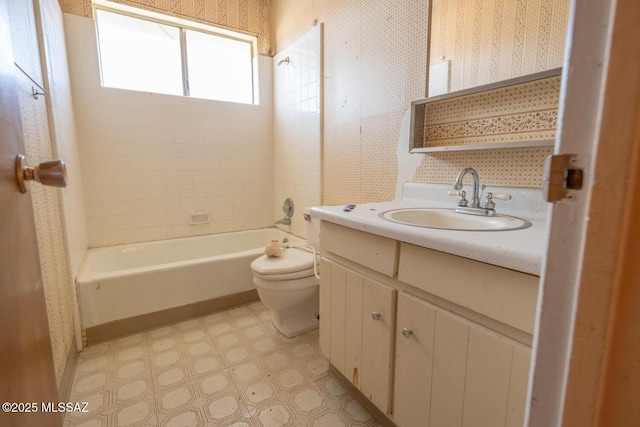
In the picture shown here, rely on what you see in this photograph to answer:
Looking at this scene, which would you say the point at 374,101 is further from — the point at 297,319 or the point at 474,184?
the point at 297,319

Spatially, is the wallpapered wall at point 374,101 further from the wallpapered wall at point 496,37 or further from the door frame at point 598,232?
the door frame at point 598,232

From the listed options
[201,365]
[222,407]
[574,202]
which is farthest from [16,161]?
[201,365]

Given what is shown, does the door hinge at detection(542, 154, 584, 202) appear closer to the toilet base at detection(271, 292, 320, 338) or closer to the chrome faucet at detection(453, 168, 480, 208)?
the chrome faucet at detection(453, 168, 480, 208)

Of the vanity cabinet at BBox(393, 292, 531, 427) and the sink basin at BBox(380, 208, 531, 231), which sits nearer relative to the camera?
the vanity cabinet at BBox(393, 292, 531, 427)

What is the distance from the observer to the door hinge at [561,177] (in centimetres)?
29

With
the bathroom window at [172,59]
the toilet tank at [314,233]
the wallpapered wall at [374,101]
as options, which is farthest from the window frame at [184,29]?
the toilet tank at [314,233]

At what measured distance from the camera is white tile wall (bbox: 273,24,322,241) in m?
2.20

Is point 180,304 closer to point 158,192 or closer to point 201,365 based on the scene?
point 201,365

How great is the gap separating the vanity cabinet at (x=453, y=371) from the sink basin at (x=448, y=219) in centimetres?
34

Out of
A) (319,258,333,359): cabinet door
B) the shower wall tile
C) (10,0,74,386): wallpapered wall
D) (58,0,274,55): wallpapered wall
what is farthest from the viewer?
(58,0,274,55): wallpapered wall


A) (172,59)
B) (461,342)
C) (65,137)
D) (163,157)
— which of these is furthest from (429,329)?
(172,59)

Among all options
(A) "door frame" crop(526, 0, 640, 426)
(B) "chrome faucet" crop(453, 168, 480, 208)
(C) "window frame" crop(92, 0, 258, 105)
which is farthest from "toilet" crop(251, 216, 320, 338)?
(C) "window frame" crop(92, 0, 258, 105)

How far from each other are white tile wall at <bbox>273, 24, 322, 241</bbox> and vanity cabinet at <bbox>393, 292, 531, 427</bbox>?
142 cm

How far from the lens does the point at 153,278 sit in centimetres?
187
